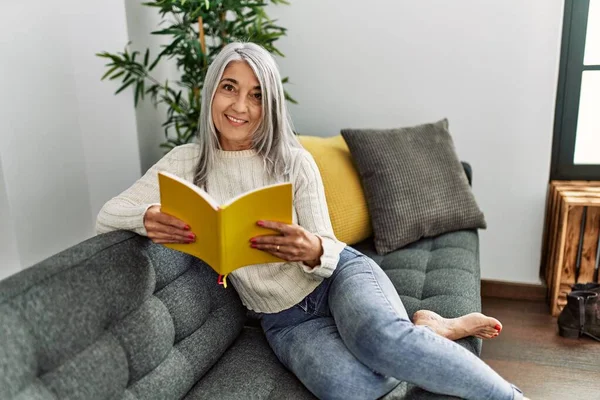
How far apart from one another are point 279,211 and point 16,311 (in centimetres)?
57

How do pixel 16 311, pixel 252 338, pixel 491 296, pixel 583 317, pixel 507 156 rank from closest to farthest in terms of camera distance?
pixel 16 311 → pixel 252 338 → pixel 583 317 → pixel 507 156 → pixel 491 296

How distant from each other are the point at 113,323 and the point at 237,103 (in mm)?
659

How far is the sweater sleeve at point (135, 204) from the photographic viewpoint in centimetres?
143

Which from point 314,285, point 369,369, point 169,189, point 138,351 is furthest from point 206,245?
point 369,369

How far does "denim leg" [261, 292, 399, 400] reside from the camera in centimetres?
134

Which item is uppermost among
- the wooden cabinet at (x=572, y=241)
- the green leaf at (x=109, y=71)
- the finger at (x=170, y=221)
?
the green leaf at (x=109, y=71)

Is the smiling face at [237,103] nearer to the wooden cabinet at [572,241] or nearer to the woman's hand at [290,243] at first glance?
the woman's hand at [290,243]

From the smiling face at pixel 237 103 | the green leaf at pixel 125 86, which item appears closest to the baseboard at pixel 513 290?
the smiling face at pixel 237 103

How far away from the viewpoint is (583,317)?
2355 mm

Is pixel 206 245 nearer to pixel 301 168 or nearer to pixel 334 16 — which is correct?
pixel 301 168

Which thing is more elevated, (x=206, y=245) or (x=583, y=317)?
(x=206, y=245)

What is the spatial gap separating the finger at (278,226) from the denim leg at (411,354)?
0.26m

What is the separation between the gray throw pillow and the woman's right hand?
1.04 meters

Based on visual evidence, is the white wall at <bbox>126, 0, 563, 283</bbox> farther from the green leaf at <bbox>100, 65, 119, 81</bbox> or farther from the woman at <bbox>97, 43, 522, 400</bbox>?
the woman at <bbox>97, 43, 522, 400</bbox>
